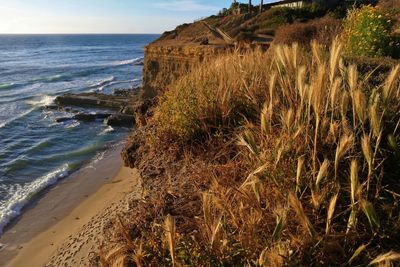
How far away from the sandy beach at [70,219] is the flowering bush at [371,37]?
6.64 meters

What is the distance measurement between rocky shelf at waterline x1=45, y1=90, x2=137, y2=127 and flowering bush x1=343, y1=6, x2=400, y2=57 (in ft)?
46.0

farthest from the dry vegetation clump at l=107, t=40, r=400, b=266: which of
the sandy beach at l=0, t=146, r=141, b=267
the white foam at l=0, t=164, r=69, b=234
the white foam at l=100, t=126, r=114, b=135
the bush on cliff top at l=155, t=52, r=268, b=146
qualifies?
the white foam at l=100, t=126, r=114, b=135

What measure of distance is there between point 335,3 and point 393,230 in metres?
39.4

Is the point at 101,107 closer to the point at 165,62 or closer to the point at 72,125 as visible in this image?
the point at 72,125

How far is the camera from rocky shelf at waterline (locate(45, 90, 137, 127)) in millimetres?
22203

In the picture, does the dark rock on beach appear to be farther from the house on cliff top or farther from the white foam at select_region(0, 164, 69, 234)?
the house on cliff top

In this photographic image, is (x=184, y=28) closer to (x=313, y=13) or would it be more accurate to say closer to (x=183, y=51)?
(x=313, y=13)

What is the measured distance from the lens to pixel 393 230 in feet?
10.3

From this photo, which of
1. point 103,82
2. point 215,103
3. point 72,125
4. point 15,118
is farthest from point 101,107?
point 215,103

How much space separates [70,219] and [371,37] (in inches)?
353

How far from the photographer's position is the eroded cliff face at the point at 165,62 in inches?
585

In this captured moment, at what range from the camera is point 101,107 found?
26.3 meters

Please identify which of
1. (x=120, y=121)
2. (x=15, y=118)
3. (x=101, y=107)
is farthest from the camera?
(x=101, y=107)

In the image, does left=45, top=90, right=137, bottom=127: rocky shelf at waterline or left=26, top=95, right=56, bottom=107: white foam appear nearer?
left=45, top=90, right=137, bottom=127: rocky shelf at waterline
